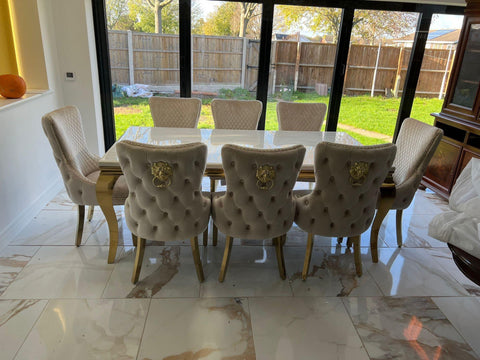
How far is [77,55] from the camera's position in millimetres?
3771

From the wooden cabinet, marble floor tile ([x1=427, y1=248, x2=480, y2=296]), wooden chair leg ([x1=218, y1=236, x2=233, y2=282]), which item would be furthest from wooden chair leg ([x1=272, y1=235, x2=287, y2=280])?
the wooden cabinet

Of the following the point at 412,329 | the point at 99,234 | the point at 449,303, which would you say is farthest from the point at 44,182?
the point at 449,303

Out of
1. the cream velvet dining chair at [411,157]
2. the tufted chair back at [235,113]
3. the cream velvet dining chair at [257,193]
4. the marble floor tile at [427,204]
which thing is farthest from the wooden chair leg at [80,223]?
the marble floor tile at [427,204]

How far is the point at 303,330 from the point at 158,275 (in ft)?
3.25

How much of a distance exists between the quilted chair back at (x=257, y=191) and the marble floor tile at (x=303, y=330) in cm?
44

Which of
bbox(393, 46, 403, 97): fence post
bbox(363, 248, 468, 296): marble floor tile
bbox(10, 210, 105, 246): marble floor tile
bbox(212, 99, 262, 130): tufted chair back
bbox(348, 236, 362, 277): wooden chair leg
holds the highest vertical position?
bbox(393, 46, 403, 97): fence post

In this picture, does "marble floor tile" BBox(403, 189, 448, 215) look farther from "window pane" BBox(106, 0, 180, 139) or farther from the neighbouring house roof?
"window pane" BBox(106, 0, 180, 139)

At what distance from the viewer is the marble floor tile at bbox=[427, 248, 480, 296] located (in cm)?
237

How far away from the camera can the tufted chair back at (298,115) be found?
352 cm

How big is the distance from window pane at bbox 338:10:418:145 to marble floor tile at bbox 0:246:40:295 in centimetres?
371

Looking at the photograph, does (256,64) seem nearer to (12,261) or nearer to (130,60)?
(130,60)

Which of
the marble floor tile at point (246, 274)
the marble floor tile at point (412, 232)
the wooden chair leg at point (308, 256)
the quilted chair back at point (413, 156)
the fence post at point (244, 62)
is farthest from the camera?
the fence post at point (244, 62)

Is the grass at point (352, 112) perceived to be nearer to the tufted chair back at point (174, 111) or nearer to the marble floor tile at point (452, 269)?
the tufted chair back at point (174, 111)

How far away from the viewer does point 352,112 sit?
15.1 ft
